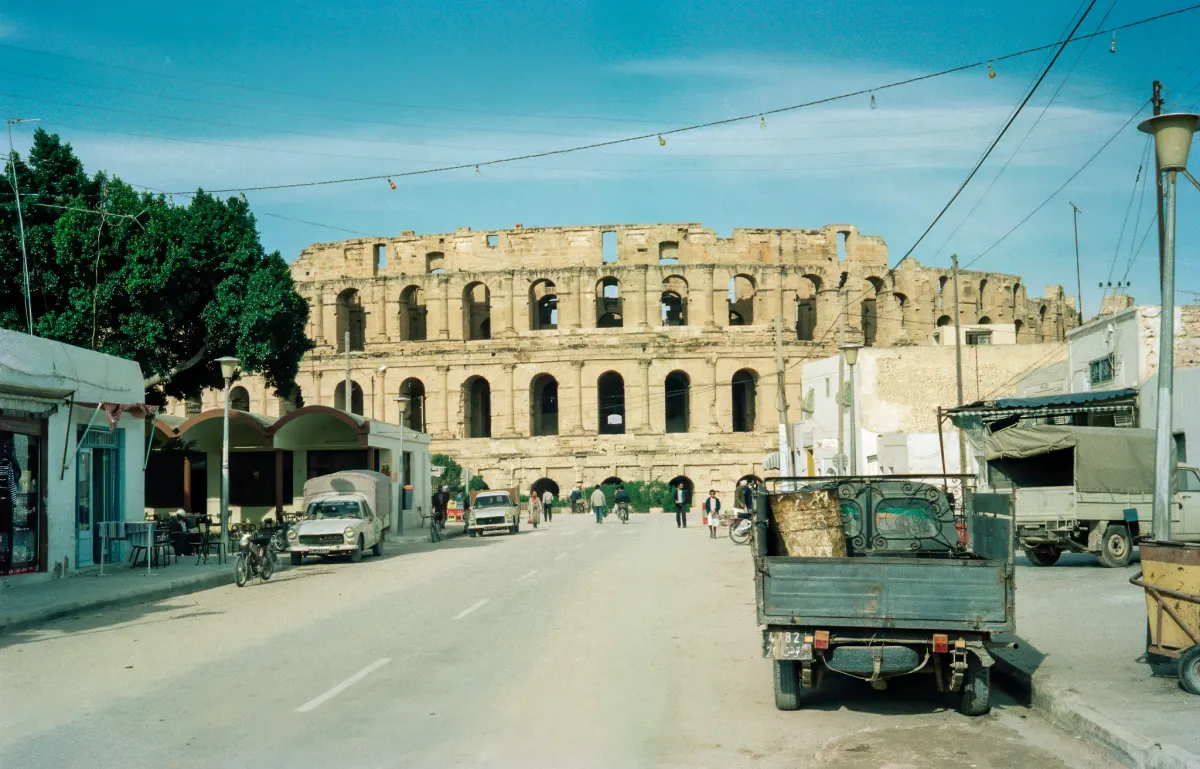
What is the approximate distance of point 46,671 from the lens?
10047 mm

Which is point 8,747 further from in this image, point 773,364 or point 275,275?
point 773,364

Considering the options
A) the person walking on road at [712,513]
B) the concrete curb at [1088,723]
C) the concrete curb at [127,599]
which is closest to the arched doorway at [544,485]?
the person walking on road at [712,513]

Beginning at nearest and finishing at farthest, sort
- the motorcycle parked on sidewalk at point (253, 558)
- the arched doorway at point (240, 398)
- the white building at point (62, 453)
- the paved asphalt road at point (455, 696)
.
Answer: the paved asphalt road at point (455, 696)
the white building at point (62, 453)
the motorcycle parked on sidewalk at point (253, 558)
the arched doorway at point (240, 398)

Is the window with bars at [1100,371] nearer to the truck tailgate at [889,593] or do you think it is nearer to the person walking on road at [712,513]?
the person walking on road at [712,513]

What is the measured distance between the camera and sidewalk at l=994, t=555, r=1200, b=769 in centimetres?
655

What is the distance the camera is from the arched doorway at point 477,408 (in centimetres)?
6669

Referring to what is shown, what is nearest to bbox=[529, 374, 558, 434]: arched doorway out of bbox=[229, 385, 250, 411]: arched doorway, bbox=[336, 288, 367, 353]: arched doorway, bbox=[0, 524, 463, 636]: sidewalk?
bbox=[336, 288, 367, 353]: arched doorway

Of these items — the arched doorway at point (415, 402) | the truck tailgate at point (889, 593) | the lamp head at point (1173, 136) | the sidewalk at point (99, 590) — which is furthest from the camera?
the arched doorway at point (415, 402)

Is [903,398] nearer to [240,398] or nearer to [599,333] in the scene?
[599,333]

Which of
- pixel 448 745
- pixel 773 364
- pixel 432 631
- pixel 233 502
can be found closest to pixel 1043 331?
pixel 773 364

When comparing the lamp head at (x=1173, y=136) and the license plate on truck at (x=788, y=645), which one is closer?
the license plate on truck at (x=788, y=645)

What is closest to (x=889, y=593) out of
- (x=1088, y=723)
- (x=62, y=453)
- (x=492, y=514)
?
(x=1088, y=723)

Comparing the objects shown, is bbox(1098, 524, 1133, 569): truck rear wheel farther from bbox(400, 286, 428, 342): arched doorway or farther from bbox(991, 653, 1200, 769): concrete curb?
bbox(400, 286, 428, 342): arched doorway

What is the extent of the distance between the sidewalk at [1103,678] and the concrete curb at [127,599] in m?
10.9
